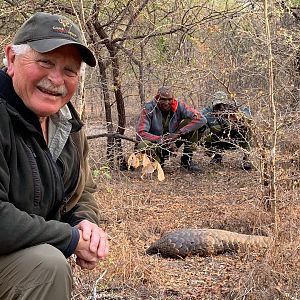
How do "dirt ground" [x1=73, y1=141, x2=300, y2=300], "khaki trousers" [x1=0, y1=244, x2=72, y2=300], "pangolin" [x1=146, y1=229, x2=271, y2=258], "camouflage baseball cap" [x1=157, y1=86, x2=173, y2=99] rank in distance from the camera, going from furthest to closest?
"camouflage baseball cap" [x1=157, y1=86, x2=173, y2=99] → "pangolin" [x1=146, y1=229, x2=271, y2=258] → "dirt ground" [x1=73, y1=141, x2=300, y2=300] → "khaki trousers" [x1=0, y1=244, x2=72, y2=300]

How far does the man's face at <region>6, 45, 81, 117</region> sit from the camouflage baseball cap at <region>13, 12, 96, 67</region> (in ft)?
0.13

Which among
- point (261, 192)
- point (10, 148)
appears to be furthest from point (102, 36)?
point (10, 148)

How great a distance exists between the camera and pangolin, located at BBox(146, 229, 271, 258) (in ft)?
14.3

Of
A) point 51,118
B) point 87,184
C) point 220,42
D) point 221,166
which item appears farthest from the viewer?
point 221,166

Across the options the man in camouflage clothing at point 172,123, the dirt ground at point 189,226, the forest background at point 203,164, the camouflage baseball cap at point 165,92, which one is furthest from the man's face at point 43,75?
the man in camouflage clothing at point 172,123

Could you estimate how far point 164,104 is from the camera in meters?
7.57

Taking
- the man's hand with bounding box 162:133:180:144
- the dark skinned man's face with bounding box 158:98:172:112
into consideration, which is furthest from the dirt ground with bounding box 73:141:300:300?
the dark skinned man's face with bounding box 158:98:172:112

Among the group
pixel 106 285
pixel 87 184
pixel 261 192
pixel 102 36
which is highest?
pixel 102 36

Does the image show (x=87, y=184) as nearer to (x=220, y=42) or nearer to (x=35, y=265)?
(x=35, y=265)

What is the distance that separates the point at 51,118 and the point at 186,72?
266cm

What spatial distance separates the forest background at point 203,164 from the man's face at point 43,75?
1287mm

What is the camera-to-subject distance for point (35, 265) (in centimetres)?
191

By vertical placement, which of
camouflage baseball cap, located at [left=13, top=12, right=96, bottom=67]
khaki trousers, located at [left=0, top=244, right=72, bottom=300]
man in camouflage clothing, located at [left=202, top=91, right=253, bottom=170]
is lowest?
khaki trousers, located at [left=0, top=244, right=72, bottom=300]

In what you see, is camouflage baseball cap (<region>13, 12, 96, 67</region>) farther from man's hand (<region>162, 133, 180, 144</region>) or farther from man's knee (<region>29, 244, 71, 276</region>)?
man's hand (<region>162, 133, 180, 144</region>)
